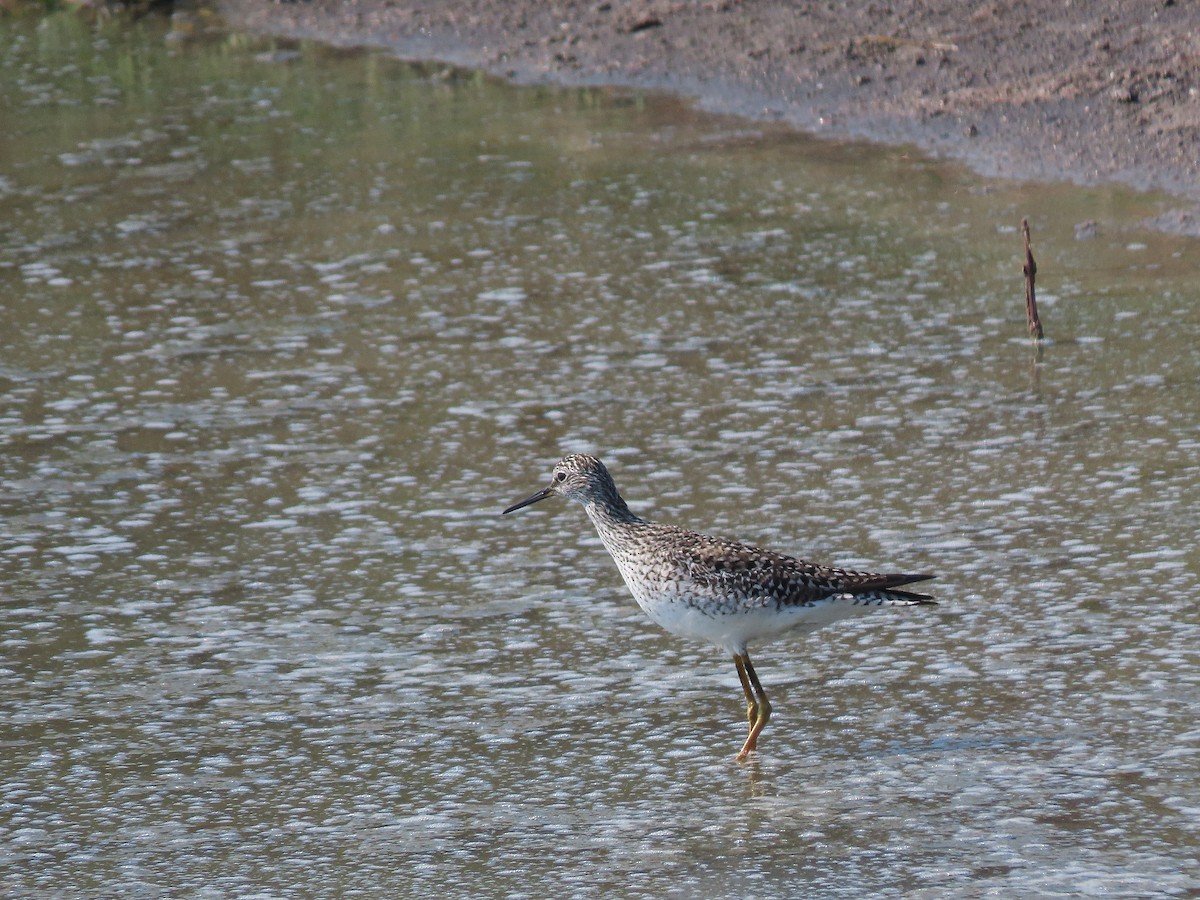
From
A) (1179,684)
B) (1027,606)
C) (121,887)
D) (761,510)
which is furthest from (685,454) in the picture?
(121,887)

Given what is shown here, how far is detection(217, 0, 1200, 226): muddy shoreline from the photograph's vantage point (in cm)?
1472

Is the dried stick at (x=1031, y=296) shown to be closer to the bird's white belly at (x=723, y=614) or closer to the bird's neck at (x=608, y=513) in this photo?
the bird's neck at (x=608, y=513)

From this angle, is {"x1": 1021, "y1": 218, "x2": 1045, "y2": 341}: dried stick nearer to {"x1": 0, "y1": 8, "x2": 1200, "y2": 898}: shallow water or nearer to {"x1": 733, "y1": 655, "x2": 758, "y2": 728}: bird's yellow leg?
{"x1": 0, "y1": 8, "x2": 1200, "y2": 898}: shallow water

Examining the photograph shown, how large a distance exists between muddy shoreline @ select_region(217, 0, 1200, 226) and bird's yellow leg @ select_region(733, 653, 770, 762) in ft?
23.0

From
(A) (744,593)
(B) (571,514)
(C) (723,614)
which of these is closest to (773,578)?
(A) (744,593)

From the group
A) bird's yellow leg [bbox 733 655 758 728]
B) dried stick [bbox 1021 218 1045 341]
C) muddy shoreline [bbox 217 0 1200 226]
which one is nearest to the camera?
bird's yellow leg [bbox 733 655 758 728]

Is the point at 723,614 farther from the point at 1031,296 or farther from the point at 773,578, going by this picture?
the point at 1031,296

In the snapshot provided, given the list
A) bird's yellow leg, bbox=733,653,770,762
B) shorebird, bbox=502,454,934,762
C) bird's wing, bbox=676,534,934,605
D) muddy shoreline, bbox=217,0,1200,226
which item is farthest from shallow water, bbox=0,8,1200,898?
muddy shoreline, bbox=217,0,1200,226

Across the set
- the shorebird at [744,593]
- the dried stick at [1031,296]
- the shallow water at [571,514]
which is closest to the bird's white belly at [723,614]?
the shorebird at [744,593]

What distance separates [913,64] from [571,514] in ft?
27.4

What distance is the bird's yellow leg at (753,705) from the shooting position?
7.32 m

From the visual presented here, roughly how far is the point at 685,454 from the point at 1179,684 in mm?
3510

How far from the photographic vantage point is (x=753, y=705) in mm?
7477

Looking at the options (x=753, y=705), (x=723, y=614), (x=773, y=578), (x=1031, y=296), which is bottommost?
(x=753, y=705)
